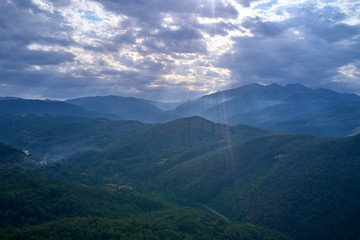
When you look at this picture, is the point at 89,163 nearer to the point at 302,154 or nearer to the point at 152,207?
the point at 152,207

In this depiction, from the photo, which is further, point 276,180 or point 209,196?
point 209,196

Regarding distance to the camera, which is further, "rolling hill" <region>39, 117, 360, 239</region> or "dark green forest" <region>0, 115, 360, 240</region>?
"rolling hill" <region>39, 117, 360, 239</region>

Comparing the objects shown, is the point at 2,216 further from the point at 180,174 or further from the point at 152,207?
the point at 180,174

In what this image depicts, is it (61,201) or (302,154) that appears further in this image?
(302,154)

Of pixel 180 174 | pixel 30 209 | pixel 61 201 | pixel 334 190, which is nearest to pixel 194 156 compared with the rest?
pixel 180 174

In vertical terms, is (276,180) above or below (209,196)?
above

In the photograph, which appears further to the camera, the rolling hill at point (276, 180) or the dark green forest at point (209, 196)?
the rolling hill at point (276, 180)

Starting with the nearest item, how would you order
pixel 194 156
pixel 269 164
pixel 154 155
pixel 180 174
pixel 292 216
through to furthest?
pixel 292 216 < pixel 269 164 < pixel 180 174 < pixel 194 156 < pixel 154 155

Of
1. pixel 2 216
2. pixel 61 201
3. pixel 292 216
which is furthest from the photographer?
pixel 292 216

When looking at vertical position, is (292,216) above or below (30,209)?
below

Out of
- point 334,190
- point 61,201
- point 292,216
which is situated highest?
point 61,201
